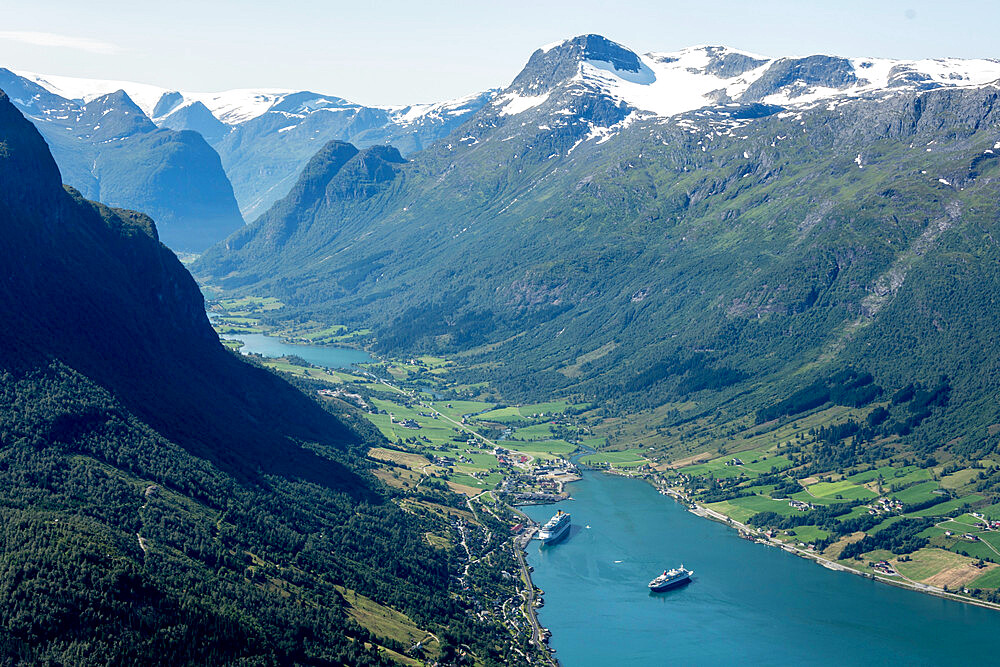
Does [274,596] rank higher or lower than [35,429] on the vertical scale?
lower

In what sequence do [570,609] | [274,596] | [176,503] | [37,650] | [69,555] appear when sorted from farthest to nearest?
[570,609], [176,503], [274,596], [69,555], [37,650]

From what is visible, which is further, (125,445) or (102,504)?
(125,445)

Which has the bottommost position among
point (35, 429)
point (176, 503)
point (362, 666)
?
point (362, 666)

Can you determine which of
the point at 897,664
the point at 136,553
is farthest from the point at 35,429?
the point at 897,664

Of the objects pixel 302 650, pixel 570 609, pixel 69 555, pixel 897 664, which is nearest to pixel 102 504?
pixel 69 555

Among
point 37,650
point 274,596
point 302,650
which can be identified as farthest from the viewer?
point 274,596

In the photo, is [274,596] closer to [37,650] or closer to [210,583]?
[210,583]

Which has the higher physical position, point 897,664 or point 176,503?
point 176,503

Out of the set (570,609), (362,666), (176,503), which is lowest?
(570,609)

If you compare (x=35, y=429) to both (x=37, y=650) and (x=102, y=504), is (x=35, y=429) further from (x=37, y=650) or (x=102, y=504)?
(x=37, y=650)
